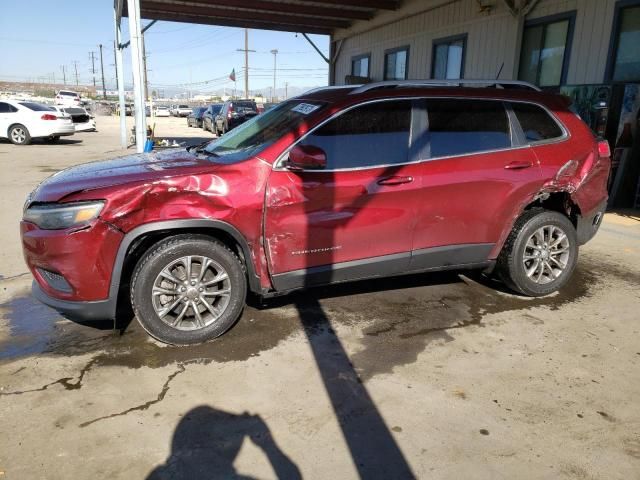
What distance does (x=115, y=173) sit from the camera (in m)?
3.49

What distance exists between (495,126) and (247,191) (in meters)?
2.22

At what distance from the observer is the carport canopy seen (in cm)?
1184

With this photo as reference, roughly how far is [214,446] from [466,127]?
306 cm

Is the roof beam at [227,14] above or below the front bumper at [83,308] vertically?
above

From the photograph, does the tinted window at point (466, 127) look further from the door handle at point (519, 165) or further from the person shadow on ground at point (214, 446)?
the person shadow on ground at point (214, 446)

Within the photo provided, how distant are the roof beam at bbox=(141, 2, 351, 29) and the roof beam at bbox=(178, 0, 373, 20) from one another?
2.75 feet

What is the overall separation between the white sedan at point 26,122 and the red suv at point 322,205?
677 inches

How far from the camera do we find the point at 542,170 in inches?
169

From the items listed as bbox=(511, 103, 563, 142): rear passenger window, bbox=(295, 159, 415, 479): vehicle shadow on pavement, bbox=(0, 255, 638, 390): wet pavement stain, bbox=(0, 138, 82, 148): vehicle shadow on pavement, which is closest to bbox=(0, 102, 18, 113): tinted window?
bbox=(0, 138, 82, 148): vehicle shadow on pavement

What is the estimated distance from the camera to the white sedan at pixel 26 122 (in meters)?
18.5

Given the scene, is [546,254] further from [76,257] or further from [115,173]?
[76,257]

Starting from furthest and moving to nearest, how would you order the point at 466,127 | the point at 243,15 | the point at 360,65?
the point at 360,65 → the point at 243,15 → the point at 466,127

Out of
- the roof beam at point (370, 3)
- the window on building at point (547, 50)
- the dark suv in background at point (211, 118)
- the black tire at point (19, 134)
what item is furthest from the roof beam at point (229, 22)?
the dark suv in background at point (211, 118)

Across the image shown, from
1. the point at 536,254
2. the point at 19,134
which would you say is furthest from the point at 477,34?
the point at 19,134
